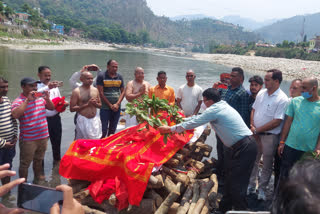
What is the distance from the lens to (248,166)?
13.0 ft

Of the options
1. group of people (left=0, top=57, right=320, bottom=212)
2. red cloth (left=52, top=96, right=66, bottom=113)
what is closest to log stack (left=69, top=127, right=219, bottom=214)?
group of people (left=0, top=57, right=320, bottom=212)

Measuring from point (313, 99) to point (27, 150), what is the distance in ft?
17.6

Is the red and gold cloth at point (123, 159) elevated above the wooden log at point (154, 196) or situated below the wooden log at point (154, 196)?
above

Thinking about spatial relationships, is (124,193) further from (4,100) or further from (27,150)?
(4,100)

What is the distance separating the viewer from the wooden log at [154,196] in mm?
3828

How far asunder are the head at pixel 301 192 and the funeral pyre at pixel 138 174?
2698mm

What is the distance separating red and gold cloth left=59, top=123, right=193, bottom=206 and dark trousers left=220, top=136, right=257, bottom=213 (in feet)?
3.47

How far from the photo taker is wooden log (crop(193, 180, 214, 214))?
368cm

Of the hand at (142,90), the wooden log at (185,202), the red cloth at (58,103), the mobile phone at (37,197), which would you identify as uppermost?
the hand at (142,90)

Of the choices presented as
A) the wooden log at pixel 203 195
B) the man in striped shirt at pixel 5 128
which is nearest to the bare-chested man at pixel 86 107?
the man in striped shirt at pixel 5 128

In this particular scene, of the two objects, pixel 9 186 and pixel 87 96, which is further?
pixel 87 96

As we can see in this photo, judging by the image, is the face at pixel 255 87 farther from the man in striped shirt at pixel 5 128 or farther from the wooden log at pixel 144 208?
the man in striped shirt at pixel 5 128

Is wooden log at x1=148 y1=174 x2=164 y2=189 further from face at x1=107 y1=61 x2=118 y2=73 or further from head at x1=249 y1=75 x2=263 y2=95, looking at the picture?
face at x1=107 y1=61 x2=118 y2=73

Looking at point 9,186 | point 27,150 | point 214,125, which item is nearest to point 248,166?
point 214,125
